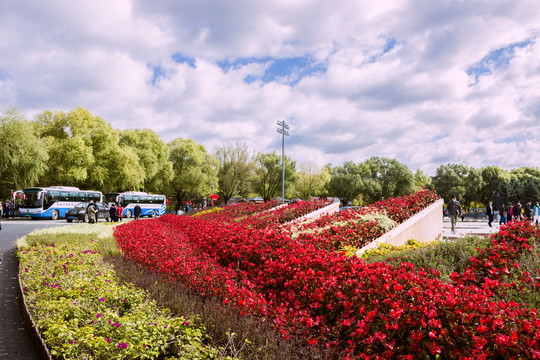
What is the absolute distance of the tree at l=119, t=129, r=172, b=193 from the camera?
161ft

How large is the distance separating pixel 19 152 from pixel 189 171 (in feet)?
79.6

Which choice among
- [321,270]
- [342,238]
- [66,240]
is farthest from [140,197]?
[321,270]

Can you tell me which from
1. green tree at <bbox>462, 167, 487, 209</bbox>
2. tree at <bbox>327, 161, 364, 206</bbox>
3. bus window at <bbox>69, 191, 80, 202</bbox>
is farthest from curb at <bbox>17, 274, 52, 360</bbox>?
green tree at <bbox>462, 167, 487, 209</bbox>

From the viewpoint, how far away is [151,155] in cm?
4928

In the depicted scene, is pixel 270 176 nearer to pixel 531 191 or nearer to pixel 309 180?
pixel 309 180

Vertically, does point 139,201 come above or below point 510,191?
below

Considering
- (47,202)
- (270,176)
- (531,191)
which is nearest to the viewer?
(47,202)

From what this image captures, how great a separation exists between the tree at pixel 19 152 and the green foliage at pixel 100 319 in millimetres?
30752

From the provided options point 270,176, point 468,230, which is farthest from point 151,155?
point 468,230

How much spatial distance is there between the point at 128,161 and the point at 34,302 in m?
37.8

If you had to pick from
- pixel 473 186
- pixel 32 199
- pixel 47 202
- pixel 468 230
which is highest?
pixel 473 186

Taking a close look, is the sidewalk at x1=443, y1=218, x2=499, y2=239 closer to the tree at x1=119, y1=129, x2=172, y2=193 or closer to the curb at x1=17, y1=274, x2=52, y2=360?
the curb at x1=17, y1=274, x2=52, y2=360

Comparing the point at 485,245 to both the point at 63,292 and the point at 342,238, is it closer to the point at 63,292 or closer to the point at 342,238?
the point at 342,238

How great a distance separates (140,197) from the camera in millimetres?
41094
